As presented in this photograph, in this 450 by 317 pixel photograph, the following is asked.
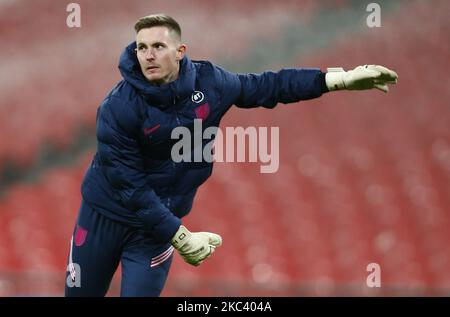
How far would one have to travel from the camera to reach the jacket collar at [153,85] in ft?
8.46

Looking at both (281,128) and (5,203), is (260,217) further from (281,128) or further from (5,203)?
(5,203)

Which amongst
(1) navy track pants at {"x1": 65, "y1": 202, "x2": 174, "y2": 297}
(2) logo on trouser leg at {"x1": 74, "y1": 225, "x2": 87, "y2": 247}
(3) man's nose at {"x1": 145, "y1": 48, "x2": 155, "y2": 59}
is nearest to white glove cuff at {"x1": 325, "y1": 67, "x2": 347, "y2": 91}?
(3) man's nose at {"x1": 145, "y1": 48, "x2": 155, "y2": 59}

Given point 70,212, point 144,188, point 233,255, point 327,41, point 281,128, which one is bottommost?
point 144,188

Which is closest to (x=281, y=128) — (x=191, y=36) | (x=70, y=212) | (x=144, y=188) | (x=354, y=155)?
(x=354, y=155)

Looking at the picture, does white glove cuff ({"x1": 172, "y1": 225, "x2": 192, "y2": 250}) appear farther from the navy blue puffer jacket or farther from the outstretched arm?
the outstretched arm

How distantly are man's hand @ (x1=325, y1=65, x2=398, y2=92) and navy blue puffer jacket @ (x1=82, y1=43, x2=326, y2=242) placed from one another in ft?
0.14

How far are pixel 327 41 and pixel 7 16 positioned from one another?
6.15ft

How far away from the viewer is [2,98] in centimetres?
549

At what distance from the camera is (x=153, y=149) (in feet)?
8.81

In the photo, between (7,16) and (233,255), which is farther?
(7,16)

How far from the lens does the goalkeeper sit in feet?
8.49

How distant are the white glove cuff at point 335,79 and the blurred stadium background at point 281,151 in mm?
1767

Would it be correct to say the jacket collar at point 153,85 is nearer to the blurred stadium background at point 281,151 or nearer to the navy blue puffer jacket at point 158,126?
the navy blue puffer jacket at point 158,126

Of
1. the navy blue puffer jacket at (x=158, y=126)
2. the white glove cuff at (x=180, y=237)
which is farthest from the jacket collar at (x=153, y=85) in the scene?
the white glove cuff at (x=180, y=237)
